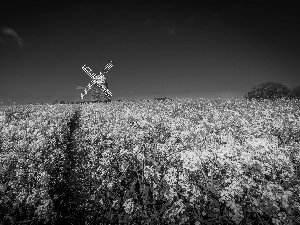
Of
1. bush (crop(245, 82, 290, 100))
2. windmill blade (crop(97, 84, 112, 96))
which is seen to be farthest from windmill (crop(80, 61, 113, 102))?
bush (crop(245, 82, 290, 100))

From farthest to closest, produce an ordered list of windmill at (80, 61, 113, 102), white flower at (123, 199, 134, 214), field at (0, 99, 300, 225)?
windmill at (80, 61, 113, 102) < white flower at (123, 199, 134, 214) < field at (0, 99, 300, 225)

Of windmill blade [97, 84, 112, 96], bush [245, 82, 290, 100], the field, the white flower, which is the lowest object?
the white flower

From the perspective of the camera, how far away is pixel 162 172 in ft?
23.4

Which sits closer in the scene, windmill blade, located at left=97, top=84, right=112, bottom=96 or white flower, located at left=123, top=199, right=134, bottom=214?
white flower, located at left=123, top=199, right=134, bottom=214

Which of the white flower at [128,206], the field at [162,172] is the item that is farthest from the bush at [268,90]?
the white flower at [128,206]

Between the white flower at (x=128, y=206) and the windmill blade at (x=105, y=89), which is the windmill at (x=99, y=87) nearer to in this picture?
the windmill blade at (x=105, y=89)

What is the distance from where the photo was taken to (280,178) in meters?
5.66

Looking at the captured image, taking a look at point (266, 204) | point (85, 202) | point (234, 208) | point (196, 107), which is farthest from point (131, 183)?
point (196, 107)

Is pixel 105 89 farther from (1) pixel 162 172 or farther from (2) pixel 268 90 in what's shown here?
(1) pixel 162 172

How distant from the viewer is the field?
5.57 m

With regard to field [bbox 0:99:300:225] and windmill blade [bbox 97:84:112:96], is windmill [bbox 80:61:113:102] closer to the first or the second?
windmill blade [bbox 97:84:112:96]

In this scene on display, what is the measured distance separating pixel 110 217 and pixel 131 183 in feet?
4.07

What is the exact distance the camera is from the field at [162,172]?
18.3ft

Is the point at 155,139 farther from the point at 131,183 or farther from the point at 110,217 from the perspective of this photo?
the point at 110,217
